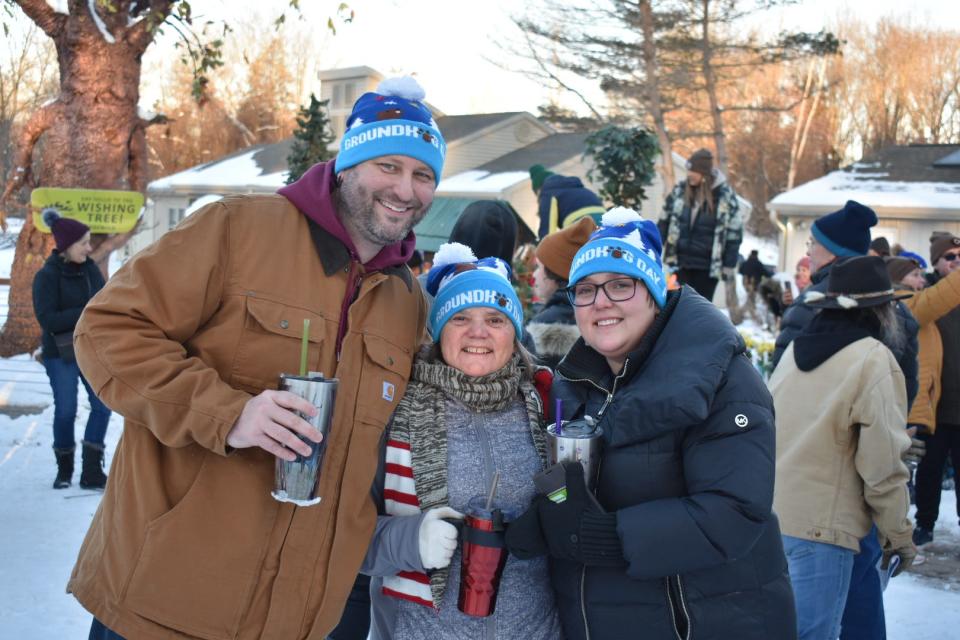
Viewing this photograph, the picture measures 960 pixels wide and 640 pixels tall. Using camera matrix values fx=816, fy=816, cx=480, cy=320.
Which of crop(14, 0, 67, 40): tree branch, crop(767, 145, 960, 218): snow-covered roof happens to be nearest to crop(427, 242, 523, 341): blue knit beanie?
crop(14, 0, 67, 40): tree branch

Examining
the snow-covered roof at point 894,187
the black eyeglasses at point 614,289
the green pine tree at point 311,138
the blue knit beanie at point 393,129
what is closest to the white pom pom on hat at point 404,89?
the blue knit beanie at point 393,129

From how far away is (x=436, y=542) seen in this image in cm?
229

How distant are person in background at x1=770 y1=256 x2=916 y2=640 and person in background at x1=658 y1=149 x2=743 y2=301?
3.67 metres

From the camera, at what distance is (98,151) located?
10.1 meters

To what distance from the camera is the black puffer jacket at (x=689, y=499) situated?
7.02 feet

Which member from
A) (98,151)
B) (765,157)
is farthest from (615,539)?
(765,157)

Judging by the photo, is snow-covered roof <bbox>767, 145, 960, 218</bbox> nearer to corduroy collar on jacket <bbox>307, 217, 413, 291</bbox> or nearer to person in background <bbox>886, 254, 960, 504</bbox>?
person in background <bbox>886, 254, 960, 504</bbox>

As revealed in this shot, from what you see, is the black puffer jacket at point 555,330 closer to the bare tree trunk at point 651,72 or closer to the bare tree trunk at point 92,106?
the bare tree trunk at point 92,106

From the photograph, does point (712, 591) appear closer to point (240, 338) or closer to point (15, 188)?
point (240, 338)

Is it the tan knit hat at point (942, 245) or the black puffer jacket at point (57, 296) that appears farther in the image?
the tan knit hat at point (942, 245)

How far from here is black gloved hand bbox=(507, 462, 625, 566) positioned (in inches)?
85.7

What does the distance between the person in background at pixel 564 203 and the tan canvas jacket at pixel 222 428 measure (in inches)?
146

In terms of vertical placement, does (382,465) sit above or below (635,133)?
below

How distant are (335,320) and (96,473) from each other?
17.7ft
